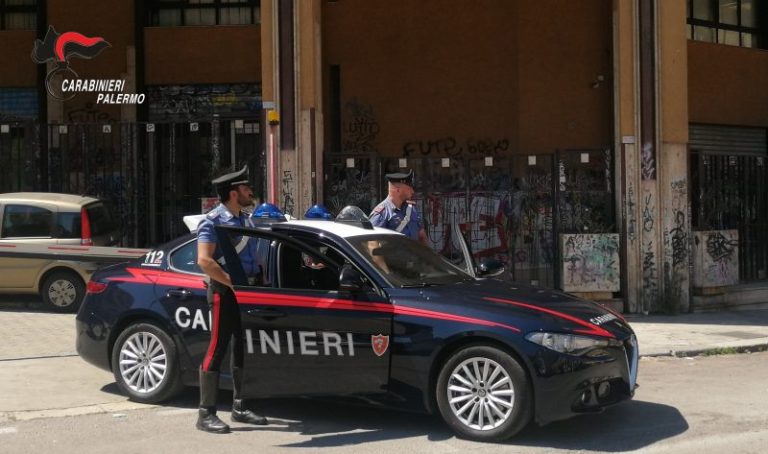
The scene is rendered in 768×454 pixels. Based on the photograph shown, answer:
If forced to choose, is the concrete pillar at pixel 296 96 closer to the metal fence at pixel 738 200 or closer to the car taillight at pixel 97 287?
the car taillight at pixel 97 287

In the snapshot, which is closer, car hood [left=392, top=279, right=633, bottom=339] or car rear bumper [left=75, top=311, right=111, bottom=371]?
car hood [left=392, top=279, right=633, bottom=339]

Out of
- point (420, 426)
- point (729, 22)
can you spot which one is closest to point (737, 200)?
point (729, 22)

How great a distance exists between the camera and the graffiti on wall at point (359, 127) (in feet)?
58.5

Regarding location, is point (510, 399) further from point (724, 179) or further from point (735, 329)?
point (724, 179)

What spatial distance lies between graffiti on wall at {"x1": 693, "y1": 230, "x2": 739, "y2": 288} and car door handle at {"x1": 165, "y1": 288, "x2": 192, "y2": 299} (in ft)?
30.2

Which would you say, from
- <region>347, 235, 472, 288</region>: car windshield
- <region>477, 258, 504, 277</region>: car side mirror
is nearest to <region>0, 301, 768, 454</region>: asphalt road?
<region>347, 235, 472, 288</region>: car windshield

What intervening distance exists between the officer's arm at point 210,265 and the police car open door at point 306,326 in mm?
193

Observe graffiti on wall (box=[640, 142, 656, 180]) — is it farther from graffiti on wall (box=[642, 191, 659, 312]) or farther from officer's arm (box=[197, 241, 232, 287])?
officer's arm (box=[197, 241, 232, 287])

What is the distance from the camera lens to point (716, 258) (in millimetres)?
13969

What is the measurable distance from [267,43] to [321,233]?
22.9ft

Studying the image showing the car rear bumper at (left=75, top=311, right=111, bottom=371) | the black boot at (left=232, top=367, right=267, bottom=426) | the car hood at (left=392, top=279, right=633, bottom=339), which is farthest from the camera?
the car rear bumper at (left=75, top=311, right=111, bottom=371)

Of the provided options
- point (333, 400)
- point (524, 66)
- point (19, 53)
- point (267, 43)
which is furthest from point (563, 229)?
point (19, 53)

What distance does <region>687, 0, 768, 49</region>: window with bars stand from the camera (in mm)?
18047

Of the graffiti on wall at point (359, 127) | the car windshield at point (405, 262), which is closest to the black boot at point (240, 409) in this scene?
the car windshield at point (405, 262)
